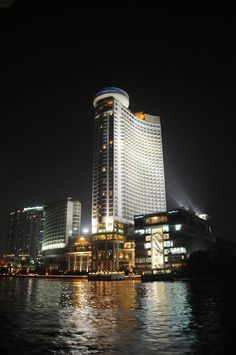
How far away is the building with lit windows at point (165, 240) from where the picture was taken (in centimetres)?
16512

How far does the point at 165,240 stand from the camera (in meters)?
171

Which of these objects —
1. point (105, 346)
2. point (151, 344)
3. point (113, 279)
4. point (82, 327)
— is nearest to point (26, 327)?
point (82, 327)

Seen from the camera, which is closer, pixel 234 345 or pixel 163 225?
pixel 234 345

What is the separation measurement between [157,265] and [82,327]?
147709 millimetres

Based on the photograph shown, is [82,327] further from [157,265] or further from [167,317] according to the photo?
[157,265]

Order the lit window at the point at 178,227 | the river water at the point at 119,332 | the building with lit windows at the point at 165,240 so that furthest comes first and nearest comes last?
1. the lit window at the point at 178,227
2. the building with lit windows at the point at 165,240
3. the river water at the point at 119,332

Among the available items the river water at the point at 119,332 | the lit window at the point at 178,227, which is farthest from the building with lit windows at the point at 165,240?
the river water at the point at 119,332

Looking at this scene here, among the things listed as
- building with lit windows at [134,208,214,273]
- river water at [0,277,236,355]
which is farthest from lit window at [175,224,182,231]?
river water at [0,277,236,355]

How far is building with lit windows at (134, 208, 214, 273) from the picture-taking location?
6501 inches

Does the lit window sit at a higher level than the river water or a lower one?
higher

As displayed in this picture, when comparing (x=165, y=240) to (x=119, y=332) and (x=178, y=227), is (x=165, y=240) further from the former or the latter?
(x=119, y=332)

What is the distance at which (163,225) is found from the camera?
573 feet

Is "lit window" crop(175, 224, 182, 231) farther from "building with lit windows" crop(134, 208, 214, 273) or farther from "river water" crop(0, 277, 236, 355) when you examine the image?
"river water" crop(0, 277, 236, 355)

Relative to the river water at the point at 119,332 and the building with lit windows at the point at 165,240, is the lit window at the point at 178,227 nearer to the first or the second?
A: the building with lit windows at the point at 165,240
